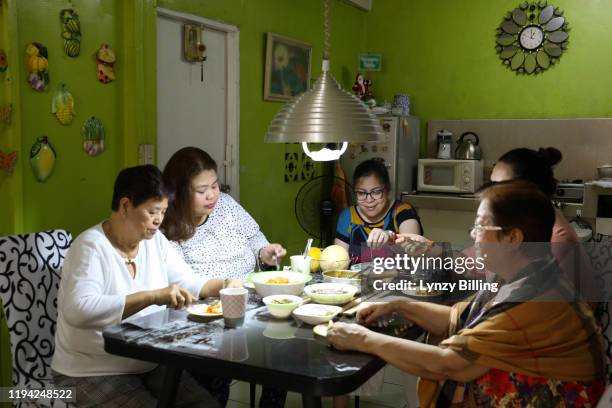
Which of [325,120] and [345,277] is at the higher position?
[325,120]

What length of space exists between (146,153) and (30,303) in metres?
Result: 1.26

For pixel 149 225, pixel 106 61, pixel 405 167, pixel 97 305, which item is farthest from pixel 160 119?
pixel 405 167

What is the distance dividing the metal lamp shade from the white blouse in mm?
742

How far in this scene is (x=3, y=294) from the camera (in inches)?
77.7

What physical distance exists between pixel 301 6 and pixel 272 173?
1323mm

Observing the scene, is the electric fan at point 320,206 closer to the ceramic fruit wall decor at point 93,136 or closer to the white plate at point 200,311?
the ceramic fruit wall decor at point 93,136

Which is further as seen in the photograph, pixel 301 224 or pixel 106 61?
pixel 301 224

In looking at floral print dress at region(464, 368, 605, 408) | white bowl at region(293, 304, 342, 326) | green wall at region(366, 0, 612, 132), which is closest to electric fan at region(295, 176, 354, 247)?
green wall at region(366, 0, 612, 132)

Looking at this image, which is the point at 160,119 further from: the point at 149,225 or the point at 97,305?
the point at 97,305

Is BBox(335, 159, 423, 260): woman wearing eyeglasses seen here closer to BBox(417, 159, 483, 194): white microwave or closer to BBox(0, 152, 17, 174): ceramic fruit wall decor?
BBox(0, 152, 17, 174): ceramic fruit wall decor

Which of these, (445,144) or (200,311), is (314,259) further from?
(445,144)

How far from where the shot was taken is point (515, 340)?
54.0 inches

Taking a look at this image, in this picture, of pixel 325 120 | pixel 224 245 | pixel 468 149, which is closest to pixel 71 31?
pixel 224 245

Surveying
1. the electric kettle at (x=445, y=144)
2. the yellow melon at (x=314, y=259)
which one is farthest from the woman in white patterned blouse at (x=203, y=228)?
the electric kettle at (x=445, y=144)
